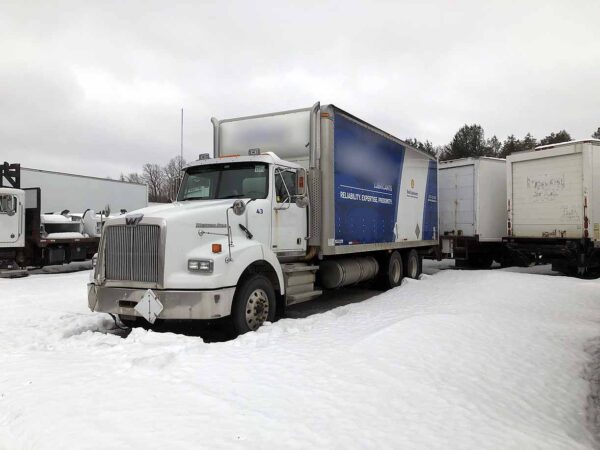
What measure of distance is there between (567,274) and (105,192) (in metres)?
19.8

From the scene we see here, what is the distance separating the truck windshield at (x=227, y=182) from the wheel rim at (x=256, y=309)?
1.54 metres

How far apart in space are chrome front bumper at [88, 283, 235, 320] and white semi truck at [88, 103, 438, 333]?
12mm

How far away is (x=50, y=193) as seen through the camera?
813 inches

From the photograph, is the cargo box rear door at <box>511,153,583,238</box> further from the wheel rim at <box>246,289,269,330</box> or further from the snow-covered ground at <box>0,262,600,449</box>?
the wheel rim at <box>246,289,269,330</box>

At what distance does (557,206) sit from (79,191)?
19366mm

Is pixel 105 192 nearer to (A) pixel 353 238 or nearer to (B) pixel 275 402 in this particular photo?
(A) pixel 353 238

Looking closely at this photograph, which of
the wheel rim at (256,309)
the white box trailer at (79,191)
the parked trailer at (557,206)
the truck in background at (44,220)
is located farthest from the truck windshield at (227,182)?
the white box trailer at (79,191)

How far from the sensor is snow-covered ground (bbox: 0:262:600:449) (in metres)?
3.28

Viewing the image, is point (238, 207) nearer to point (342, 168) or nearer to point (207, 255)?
point (207, 255)

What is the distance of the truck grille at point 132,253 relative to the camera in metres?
6.01

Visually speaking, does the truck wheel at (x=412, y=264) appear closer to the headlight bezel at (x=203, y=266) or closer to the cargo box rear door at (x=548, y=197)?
the cargo box rear door at (x=548, y=197)

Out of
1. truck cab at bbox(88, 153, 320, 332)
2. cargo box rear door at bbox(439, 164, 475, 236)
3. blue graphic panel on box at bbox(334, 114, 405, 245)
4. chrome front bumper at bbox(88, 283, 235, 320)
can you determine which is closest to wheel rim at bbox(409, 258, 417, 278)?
blue graphic panel on box at bbox(334, 114, 405, 245)

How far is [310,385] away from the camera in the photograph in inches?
163

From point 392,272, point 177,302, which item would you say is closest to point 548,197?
point 392,272
